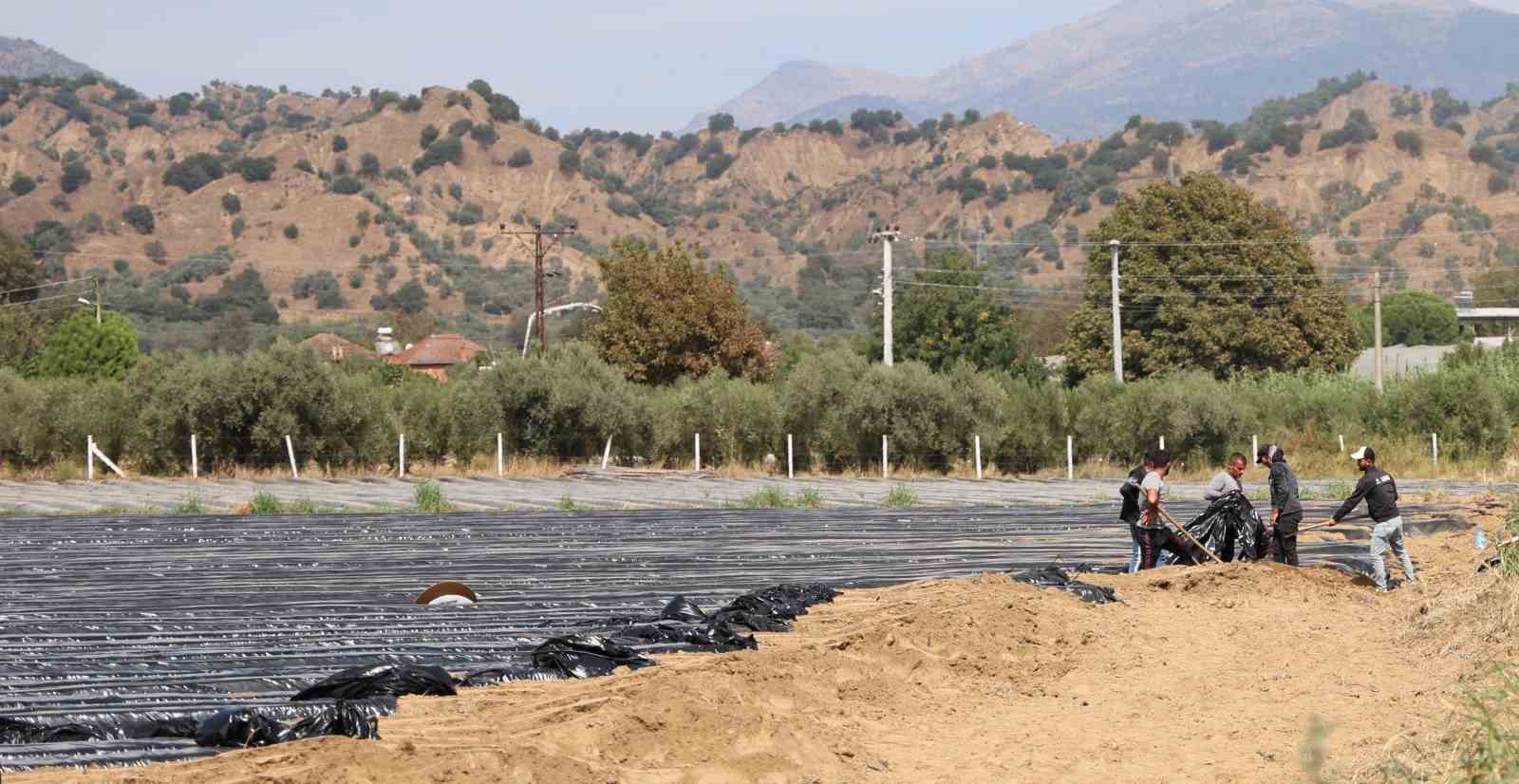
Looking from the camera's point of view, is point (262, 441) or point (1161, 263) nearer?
point (262, 441)

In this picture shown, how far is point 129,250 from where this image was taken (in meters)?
Answer: 116

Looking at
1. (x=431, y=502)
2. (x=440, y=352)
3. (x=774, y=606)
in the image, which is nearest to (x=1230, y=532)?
(x=774, y=606)

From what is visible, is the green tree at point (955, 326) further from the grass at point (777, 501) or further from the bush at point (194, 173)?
the bush at point (194, 173)

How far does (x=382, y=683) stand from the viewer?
10.3 metres

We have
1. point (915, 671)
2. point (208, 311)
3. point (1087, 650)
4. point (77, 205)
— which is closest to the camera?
point (915, 671)

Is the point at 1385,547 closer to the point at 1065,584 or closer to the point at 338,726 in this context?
the point at 1065,584

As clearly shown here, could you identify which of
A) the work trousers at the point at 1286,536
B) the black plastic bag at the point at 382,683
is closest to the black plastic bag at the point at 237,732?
the black plastic bag at the point at 382,683

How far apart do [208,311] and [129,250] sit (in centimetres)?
1672

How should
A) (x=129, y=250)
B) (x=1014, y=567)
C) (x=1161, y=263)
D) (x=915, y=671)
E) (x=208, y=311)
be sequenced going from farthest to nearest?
(x=129, y=250) < (x=208, y=311) < (x=1161, y=263) < (x=1014, y=567) < (x=915, y=671)

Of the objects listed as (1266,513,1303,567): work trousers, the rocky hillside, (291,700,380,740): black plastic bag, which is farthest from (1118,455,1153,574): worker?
the rocky hillside

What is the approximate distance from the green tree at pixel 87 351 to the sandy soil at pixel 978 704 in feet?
156

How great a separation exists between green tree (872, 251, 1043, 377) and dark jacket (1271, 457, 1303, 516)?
38758 millimetres

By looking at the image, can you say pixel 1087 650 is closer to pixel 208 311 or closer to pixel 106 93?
pixel 208 311

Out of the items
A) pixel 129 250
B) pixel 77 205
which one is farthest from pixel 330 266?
pixel 77 205
